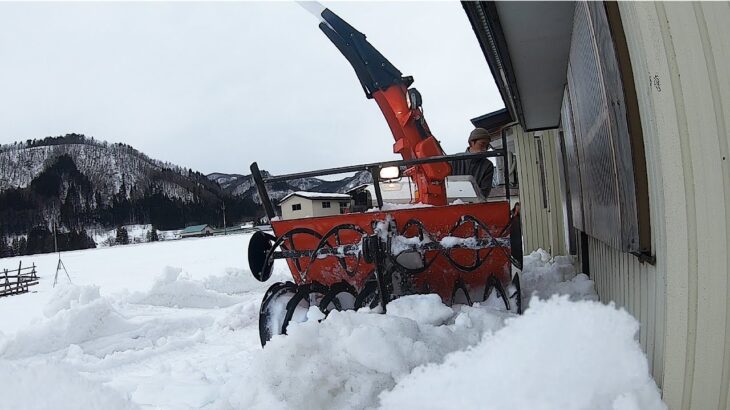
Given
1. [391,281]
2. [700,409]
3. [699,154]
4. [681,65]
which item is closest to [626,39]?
[681,65]

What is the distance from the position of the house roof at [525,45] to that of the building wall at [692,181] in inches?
58.9

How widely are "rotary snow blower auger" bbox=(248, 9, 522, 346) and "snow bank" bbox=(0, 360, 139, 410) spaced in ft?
5.98

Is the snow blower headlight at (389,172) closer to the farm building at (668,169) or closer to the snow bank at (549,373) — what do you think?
the farm building at (668,169)

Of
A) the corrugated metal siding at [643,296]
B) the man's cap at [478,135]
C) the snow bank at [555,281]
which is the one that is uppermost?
the man's cap at [478,135]

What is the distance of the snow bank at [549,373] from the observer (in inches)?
85.4

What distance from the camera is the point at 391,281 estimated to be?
5117 mm

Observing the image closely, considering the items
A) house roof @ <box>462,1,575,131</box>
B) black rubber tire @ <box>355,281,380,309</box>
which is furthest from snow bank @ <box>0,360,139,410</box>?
house roof @ <box>462,1,575,131</box>

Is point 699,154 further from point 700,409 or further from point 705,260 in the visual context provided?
point 700,409

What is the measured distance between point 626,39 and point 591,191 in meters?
1.87

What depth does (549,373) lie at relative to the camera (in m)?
2.38

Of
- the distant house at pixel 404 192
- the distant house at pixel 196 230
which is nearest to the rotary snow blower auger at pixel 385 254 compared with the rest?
the distant house at pixel 404 192

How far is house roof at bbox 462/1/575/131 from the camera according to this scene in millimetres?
3422

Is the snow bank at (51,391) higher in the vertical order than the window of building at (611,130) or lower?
lower

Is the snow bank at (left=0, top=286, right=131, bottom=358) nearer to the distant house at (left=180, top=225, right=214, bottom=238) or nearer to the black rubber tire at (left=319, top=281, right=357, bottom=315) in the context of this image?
the black rubber tire at (left=319, top=281, right=357, bottom=315)
